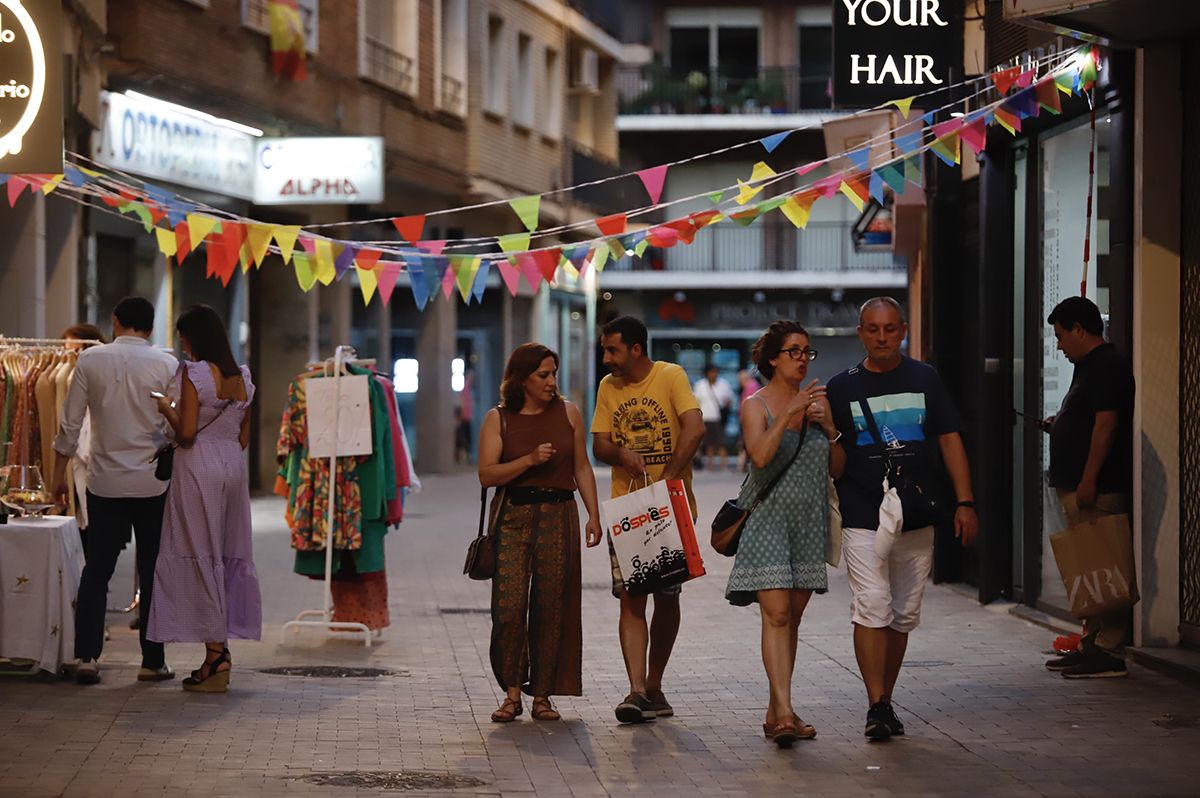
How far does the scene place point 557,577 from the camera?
33.4 ft

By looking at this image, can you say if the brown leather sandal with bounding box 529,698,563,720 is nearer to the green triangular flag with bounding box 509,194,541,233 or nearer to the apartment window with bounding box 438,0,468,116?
the green triangular flag with bounding box 509,194,541,233

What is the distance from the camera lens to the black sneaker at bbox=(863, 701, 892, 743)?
9.28m

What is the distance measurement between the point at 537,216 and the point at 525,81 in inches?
1035

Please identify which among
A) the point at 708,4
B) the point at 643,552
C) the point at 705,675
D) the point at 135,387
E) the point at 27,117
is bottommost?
the point at 705,675

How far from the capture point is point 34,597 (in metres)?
11.2

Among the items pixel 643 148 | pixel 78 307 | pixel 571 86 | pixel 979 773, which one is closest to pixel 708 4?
pixel 643 148

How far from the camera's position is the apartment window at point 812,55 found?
2127 inches

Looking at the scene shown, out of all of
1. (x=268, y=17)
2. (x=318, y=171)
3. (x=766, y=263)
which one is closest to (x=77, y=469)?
(x=268, y=17)

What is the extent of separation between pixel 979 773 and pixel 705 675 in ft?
10.9

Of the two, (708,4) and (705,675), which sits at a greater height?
(708,4)

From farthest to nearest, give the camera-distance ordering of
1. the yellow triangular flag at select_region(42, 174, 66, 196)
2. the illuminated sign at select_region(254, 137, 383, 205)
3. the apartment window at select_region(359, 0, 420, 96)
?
the apartment window at select_region(359, 0, 420, 96) < the illuminated sign at select_region(254, 137, 383, 205) < the yellow triangular flag at select_region(42, 174, 66, 196)

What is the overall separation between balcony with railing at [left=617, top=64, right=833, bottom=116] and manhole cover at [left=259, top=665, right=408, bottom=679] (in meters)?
42.3

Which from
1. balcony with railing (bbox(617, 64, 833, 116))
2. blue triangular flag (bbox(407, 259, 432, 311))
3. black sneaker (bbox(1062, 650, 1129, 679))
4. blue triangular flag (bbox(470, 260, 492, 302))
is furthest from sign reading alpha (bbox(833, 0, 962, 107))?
balcony with railing (bbox(617, 64, 833, 116))

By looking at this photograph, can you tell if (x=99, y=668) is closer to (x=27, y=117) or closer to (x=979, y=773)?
(x=27, y=117)
